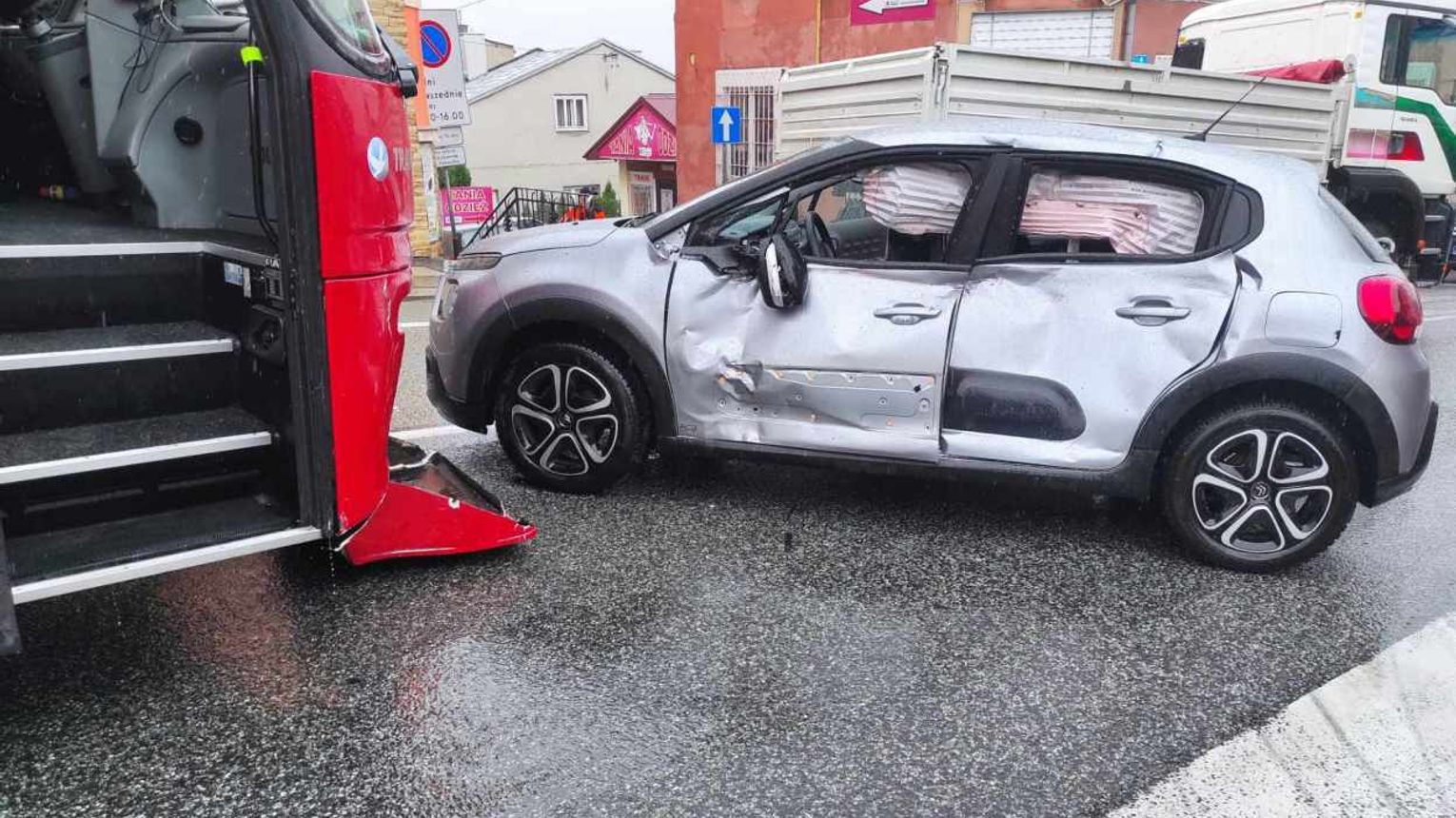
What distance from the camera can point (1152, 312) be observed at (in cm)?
379

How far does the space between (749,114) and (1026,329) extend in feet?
49.7

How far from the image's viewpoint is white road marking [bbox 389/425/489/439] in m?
5.61

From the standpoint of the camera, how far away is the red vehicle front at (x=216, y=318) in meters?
2.78

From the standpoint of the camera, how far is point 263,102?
9.87 feet

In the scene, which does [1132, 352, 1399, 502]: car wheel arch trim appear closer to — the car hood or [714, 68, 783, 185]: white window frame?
the car hood

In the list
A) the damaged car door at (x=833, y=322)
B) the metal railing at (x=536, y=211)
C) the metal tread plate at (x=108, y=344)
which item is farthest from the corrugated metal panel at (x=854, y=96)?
the metal railing at (x=536, y=211)

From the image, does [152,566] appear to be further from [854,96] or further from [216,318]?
[854,96]

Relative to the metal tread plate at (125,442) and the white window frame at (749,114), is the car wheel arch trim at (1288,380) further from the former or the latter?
the white window frame at (749,114)

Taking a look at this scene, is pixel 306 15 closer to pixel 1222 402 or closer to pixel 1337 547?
pixel 1222 402

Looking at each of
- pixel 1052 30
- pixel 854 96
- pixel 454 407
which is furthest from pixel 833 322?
pixel 1052 30

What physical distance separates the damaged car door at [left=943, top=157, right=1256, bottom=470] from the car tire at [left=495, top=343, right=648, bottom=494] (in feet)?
4.51

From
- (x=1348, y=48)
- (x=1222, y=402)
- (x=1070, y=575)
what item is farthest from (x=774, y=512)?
(x=1348, y=48)

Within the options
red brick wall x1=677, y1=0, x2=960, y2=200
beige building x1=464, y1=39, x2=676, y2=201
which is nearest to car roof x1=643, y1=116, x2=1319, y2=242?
red brick wall x1=677, y1=0, x2=960, y2=200

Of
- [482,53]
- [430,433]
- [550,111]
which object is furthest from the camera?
[482,53]
